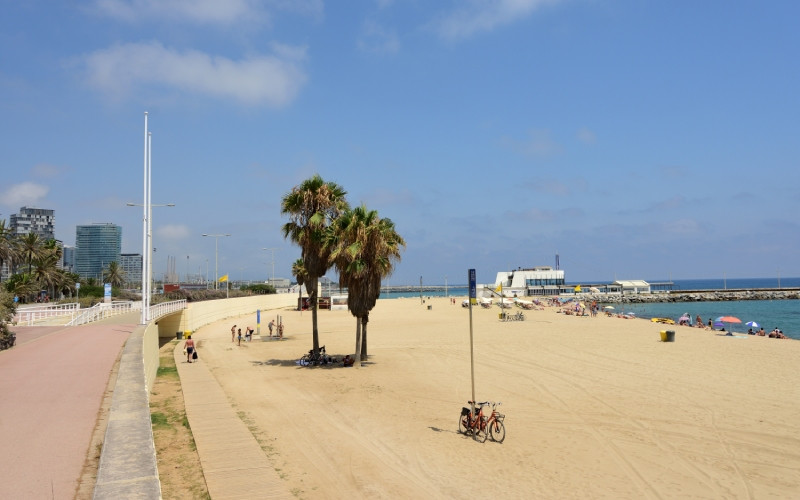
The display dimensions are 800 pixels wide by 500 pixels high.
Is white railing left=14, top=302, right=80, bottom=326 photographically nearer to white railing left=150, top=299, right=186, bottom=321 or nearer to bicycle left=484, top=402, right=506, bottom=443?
white railing left=150, top=299, right=186, bottom=321

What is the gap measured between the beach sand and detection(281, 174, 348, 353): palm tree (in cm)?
541

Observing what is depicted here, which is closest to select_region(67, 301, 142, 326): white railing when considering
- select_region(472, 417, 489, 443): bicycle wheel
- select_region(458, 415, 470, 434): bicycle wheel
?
select_region(458, 415, 470, 434): bicycle wheel

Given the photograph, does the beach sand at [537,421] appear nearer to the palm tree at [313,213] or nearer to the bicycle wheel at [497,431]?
the bicycle wheel at [497,431]

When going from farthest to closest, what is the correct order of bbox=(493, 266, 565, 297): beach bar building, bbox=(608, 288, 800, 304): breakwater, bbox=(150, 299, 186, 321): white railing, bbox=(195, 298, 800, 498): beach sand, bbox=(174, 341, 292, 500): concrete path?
bbox=(493, 266, 565, 297): beach bar building, bbox=(608, 288, 800, 304): breakwater, bbox=(150, 299, 186, 321): white railing, bbox=(195, 298, 800, 498): beach sand, bbox=(174, 341, 292, 500): concrete path

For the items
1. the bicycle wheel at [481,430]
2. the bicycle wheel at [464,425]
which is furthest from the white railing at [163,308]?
the bicycle wheel at [481,430]

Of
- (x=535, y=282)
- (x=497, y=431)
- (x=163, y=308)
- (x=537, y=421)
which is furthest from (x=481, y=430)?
(x=535, y=282)

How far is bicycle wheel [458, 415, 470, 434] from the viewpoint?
1380cm

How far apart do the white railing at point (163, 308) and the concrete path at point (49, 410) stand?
38.8ft

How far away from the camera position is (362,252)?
24094 mm

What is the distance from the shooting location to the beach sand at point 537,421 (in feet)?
34.9

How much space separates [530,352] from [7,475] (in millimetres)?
26042

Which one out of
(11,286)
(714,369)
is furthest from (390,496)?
(11,286)

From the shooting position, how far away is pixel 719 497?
1012 centimetres

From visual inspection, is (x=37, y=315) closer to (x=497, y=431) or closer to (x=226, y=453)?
(x=226, y=453)
